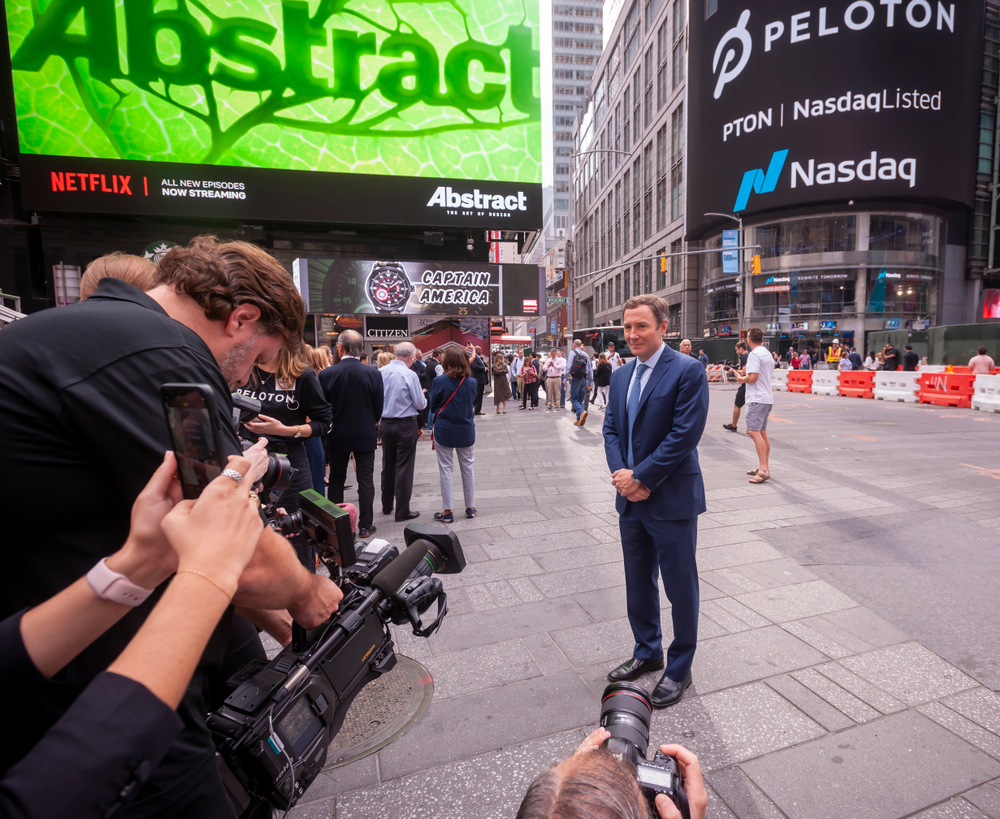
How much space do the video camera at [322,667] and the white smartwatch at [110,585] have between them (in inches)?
22.5

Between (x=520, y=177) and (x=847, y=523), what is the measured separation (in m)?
13.6

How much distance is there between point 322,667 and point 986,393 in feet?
58.6

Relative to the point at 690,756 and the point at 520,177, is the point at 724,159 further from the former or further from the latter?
the point at 690,756

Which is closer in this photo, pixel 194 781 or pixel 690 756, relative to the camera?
pixel 194 781

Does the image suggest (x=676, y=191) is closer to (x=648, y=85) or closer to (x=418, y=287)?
(x=648, y=85)

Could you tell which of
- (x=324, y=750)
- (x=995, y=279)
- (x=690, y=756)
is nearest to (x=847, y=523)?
(x=690, y=756)

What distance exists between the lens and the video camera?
1.21 m

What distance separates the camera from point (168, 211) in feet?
46.5

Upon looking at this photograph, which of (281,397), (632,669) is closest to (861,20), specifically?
(281,397)

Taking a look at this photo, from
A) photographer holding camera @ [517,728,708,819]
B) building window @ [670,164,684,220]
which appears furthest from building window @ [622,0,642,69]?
photographer holding camera @ [517,728,708,819]

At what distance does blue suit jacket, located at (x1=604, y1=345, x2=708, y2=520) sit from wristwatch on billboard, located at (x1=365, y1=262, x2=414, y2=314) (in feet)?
44.6

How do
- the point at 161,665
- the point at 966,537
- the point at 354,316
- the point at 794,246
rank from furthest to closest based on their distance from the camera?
the point at 794,246 → the point at 354,316 → the point at 966,537 → the point at 161,665

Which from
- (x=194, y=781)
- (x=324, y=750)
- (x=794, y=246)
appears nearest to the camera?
(x=194, y=781)

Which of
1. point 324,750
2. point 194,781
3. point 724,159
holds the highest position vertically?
point 724,159
